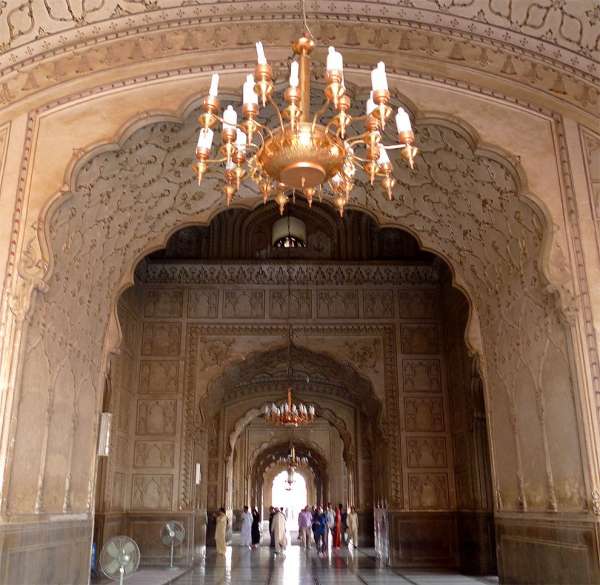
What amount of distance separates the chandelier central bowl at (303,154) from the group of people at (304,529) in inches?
478

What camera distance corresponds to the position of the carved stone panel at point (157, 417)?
12.6 meters

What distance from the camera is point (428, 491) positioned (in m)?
12.4

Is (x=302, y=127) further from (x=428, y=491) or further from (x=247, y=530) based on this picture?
(x=247, y=530)

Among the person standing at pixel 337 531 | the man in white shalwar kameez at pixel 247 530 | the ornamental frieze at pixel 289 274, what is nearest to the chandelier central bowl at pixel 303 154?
the ornamental frieze at pixel 289 274

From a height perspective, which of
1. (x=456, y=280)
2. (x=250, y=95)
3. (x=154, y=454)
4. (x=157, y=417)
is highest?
(x=456, y=280)

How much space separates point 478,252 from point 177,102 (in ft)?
13.1

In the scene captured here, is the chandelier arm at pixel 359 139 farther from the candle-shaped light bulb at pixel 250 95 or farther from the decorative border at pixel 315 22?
the decorative border at pixel 315 22

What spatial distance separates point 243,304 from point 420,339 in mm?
3650

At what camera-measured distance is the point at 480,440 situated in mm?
11391

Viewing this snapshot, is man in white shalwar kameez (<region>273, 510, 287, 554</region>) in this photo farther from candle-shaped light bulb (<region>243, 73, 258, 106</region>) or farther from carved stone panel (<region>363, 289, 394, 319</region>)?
candle-shaped light bulb (<region>243, 73, 258, 106</region>)

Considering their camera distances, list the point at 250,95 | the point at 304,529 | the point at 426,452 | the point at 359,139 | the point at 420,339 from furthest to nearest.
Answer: the point at 304,529 < the point at 420,339 < the point at 426,452 < the point at 359,139 < the point at 250,95

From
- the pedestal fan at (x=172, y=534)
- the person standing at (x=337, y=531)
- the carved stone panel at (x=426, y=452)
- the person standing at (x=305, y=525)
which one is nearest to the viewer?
the pedestal fan at (x=172, y=534)

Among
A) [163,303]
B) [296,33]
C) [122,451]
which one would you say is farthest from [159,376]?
[296,33]

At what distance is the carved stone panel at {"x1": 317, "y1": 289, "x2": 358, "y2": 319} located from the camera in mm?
13391
